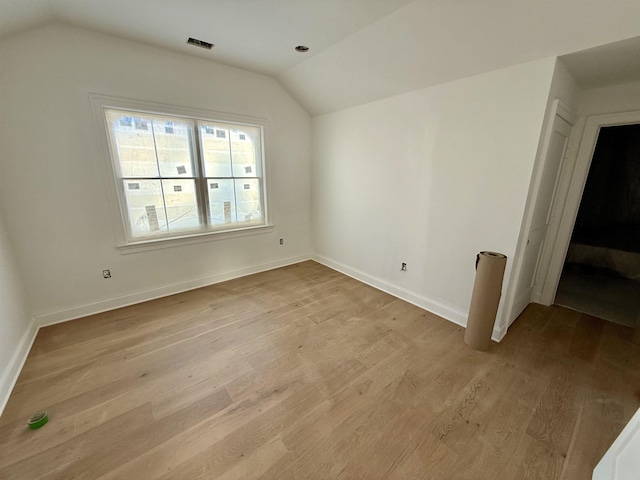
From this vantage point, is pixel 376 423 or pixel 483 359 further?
pixel 483 359

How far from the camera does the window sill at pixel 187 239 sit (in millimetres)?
2848

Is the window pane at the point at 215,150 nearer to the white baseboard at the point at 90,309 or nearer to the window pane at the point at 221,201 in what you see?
the window pane at the point at 221,201

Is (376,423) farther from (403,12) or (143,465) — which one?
(403,12)

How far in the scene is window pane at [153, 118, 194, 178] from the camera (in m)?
2.87

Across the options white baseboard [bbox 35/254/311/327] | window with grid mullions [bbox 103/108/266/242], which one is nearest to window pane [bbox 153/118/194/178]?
window with grid mullions [bbox 103/108/266/242]

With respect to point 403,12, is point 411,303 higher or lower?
lower

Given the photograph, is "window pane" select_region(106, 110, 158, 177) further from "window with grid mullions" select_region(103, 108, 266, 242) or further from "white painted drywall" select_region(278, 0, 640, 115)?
"white painted drywall" select_region(278, 0, 640, 115)

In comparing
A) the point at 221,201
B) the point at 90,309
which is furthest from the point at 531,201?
the point at 90,309

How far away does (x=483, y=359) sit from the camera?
213 centimetres

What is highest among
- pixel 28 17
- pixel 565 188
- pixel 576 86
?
pixel 28 17

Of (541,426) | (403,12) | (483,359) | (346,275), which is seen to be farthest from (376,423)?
(403,12)

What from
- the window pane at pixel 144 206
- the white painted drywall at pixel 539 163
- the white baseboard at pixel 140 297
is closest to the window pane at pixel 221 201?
the window pane at pixel 144 206

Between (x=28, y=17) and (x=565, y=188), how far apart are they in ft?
16.6

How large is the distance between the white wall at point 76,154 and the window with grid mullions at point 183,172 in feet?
0.65
